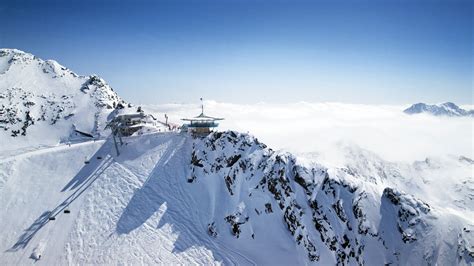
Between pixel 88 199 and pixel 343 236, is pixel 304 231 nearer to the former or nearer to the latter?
pixel 343 236

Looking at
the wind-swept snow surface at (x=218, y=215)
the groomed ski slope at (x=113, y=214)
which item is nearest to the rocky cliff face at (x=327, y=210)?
the wind-swept snow surface at (x=218, y=215)

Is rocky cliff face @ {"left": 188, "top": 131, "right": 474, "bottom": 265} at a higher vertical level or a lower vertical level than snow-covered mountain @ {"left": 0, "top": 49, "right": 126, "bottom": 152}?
lower

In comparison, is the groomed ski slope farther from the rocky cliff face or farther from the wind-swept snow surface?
the rocky cliff face

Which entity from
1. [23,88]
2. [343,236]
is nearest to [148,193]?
[343,236]

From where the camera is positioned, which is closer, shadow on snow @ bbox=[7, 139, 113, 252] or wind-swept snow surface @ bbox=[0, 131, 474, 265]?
wind-swept snow surface @ bbox=[0, 131, 474, 265]

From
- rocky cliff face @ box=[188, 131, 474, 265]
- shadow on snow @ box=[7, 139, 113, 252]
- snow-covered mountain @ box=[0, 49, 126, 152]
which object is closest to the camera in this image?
shadow on snow @ box=[7, 139, 113, 252]

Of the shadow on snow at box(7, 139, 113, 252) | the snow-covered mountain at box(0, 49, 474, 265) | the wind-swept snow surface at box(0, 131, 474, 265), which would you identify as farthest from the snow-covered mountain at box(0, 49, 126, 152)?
the wind-swept snow surface at box(0, 131, 474, 265)

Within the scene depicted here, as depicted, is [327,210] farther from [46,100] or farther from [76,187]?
[46,100]
